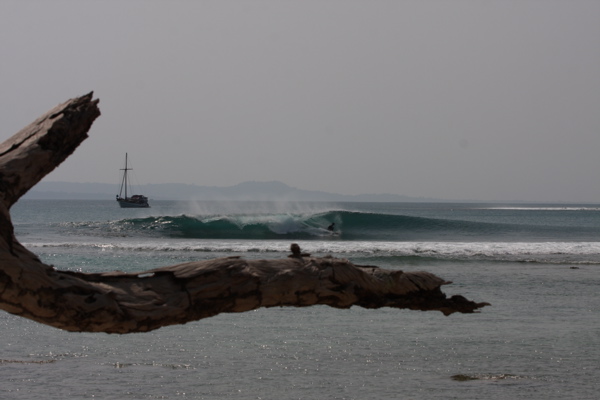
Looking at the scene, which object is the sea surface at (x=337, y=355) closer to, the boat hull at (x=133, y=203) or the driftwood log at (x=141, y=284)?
the driftwood log at (x=141, y=284)

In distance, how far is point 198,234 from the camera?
32250 millimetres

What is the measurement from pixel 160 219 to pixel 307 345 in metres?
29.2

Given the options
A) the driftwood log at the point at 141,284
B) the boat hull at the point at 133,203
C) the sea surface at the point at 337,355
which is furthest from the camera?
the boat hull at the point at 133,203

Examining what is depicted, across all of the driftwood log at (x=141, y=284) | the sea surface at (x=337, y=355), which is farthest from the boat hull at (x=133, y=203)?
the driftwood log at (x=141, y=284)

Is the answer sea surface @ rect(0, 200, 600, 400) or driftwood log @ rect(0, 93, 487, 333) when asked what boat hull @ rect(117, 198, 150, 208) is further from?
driftwood log @ rect(0, 93, 487, 333)

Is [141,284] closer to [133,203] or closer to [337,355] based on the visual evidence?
[337,355]

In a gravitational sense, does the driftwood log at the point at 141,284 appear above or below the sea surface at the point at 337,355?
above

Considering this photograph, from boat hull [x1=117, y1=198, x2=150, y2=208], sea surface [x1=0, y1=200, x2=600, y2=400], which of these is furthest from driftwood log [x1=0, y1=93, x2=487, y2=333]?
boat hull [x1=117, y1=198, x2=150, y2=208]

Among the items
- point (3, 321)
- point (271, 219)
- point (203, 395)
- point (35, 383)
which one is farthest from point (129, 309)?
point (271, 219)

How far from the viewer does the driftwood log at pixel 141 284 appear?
7.82 ft

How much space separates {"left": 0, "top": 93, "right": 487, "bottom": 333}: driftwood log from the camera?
7.82 feet

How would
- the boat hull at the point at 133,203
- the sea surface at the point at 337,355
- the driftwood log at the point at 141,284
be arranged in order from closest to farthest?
the driftwood log at the point at 141,284
the sea surface at the point at 337,355
the boat hull at the point at 133,203

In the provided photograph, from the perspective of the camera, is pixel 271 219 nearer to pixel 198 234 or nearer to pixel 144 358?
pixel 198 234

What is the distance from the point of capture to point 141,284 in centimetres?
253
